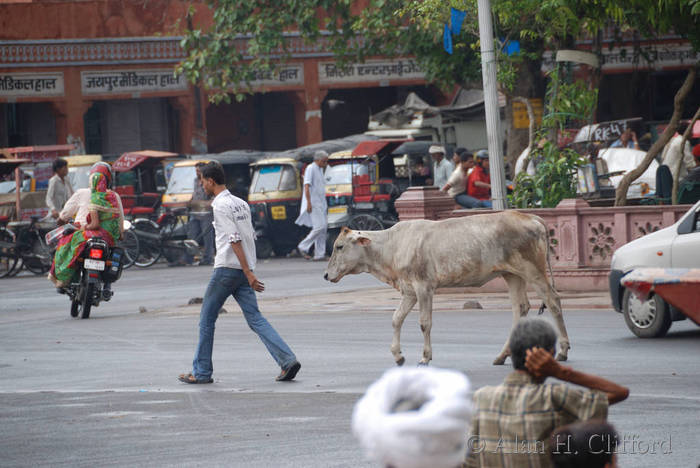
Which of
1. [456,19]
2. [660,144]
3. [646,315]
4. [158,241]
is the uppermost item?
[456,19]

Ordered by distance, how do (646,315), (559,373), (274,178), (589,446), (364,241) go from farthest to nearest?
(274,178), (646,315), (364,241), (559,373), (589,446)

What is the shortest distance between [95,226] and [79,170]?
49.9 ft

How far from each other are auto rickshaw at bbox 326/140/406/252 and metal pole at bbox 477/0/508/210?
276 inches

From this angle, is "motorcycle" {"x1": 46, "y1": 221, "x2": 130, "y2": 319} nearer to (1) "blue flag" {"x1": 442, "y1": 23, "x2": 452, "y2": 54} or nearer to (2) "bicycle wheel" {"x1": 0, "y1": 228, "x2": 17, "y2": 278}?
(1) "blue flag" {"x1": 442, "y1": 23, "x2": 452, "y2": 54}

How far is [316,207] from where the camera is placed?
82.1ft

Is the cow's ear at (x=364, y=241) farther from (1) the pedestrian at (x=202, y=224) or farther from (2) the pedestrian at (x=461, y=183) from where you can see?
(1) the pedestrian at (x=202, y=224)

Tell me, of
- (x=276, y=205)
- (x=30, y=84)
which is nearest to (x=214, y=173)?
(x=276, y=205)

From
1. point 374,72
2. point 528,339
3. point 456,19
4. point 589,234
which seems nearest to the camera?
point 528,339

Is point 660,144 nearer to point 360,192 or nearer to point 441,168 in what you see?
point 441,168

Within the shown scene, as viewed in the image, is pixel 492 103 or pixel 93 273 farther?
pixel 492 103

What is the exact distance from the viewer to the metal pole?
18312 mm

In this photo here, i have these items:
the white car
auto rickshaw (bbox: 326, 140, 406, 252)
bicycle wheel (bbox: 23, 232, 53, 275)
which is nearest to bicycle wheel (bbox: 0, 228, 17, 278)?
bicycle wheel (bbox: 23, 232, 53, 275)

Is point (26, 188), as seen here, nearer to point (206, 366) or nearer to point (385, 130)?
point (385, 130)

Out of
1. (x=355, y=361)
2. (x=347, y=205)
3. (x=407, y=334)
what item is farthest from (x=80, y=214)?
(x=347, y=205)
